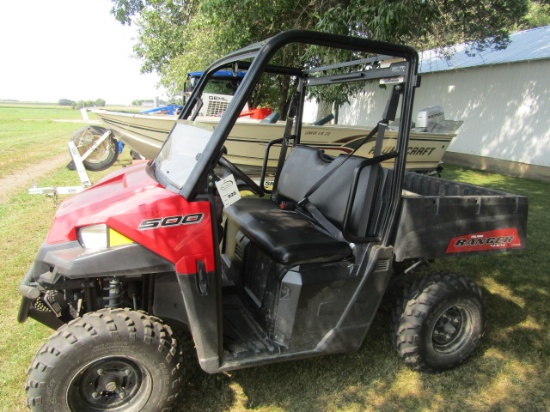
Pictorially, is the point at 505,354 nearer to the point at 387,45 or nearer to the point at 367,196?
the point at 367,196

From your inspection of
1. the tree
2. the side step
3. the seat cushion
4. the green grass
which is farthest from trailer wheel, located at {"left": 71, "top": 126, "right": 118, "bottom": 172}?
the side step

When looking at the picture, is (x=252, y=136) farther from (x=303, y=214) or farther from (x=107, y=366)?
(x=107, y=366)

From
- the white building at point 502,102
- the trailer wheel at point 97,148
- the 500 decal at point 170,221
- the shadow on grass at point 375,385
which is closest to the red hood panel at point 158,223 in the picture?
the 500 decal at point 170,221

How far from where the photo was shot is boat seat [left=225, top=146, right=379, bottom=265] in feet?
7.63

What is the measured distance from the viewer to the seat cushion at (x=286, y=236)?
229 cm

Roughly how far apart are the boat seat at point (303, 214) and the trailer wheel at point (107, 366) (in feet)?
2.49

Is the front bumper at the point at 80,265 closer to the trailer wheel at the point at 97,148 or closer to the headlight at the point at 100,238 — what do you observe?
the headlight at the point at 100,238

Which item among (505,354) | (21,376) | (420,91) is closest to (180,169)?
(21,376)

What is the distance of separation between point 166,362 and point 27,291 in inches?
29.0

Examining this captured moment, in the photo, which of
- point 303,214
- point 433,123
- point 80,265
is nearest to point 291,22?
point 433,123

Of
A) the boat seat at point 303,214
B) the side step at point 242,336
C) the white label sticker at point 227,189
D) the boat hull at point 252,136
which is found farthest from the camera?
the boat hull at point 252,136

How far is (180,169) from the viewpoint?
7.22 feet

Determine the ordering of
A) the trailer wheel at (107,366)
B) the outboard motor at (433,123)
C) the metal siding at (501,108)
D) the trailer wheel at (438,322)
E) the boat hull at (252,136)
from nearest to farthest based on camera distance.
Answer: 1. the trailer wheel at (107,366)
2. the trailer wheel at (438,322)
3. the boat hull at (252,136)
4. the outboard motor at (433,123)
5. the metal siding at (501,108)

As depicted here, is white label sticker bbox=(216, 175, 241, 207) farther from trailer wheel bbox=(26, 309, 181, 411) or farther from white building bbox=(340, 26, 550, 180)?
white building bbox=(340, 26, 550, 180)
